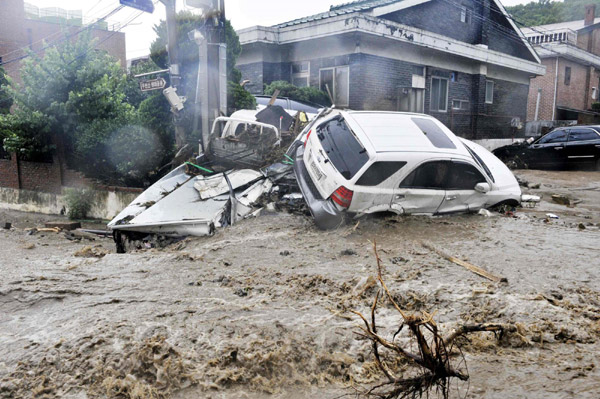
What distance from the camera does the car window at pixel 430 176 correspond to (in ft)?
21.2

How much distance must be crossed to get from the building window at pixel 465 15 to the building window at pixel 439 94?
9.93 feet

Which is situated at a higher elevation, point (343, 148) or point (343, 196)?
point (343, 148)

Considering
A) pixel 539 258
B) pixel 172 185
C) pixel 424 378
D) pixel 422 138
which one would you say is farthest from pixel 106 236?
pixel 424 378

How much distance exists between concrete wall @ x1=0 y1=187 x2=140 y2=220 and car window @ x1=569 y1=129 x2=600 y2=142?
13.2 metres

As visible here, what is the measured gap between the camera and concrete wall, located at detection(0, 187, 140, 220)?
428 inches

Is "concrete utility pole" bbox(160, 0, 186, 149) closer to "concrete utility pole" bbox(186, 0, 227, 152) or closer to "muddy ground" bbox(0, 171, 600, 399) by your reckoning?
"concrete utility pole" bbox(186, 0, 227, 152)

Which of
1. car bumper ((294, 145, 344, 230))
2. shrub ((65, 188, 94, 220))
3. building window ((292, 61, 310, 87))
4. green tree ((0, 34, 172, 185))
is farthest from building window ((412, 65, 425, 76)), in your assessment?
shrub ((65, 188, 94, 220))

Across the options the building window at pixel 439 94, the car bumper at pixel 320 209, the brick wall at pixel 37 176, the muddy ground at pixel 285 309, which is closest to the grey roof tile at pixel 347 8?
the building window at pixel 439 94

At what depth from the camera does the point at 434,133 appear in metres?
7.09

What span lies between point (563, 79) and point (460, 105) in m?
12.9

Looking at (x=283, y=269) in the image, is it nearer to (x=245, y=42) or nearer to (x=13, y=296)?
(x=13, y=296)

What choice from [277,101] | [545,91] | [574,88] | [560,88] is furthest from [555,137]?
[574,88]

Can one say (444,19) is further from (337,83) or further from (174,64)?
(174,64)

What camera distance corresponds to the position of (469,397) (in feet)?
9.04
